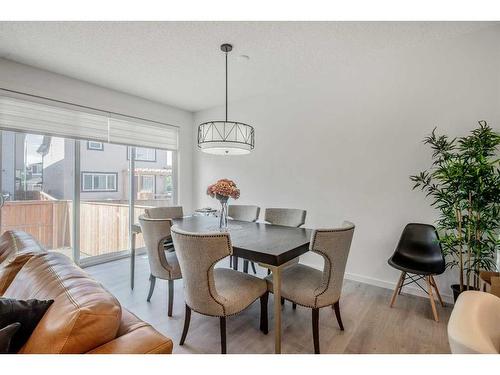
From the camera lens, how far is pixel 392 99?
2.92m

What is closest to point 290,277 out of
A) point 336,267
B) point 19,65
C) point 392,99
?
point 336,267

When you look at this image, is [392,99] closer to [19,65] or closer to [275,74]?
[275,74]

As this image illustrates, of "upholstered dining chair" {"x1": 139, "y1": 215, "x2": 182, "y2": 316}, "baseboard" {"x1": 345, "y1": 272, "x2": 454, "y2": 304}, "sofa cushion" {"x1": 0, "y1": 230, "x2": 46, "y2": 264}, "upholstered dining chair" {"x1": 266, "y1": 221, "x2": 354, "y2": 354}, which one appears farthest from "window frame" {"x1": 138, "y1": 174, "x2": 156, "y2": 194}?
"baseboard" {"x1": 345, "y1": 272, "x2": 454, "y2": 304}

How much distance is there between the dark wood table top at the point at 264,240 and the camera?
1.78 metres

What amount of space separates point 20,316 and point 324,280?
5.29ft

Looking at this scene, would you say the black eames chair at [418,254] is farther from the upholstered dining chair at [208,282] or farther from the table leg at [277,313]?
the upholstered dining chair at [208,282]

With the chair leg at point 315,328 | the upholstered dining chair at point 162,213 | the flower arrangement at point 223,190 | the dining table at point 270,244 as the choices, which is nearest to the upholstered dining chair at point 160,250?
the dining table at point 270,244

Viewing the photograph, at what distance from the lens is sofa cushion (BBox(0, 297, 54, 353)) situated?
873 mm

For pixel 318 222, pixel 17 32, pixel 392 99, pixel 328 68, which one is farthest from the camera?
pixel 318 222

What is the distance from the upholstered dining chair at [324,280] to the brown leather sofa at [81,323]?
3.66ft

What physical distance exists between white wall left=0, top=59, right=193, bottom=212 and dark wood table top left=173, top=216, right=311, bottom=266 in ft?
6.92

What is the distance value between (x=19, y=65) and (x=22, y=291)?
9.81 feet

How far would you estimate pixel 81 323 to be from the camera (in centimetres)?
85

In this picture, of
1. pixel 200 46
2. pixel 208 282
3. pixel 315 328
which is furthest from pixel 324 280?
pixel 200 46
